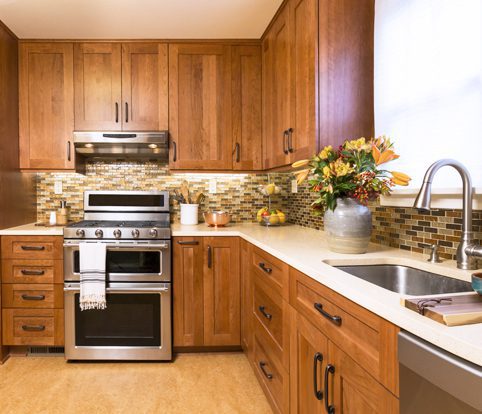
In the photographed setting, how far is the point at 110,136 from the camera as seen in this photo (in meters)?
2.91

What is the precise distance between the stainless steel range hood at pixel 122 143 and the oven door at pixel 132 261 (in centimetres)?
81

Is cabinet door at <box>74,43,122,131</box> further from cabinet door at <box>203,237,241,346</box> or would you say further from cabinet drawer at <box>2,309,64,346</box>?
cabinet drawer at <box>2,309,64,346</box>

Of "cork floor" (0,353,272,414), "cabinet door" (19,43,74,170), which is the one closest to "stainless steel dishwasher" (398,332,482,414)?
"cork floor" (0,353,272,414)

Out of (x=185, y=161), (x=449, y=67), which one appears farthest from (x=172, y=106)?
(x=449, y=67)

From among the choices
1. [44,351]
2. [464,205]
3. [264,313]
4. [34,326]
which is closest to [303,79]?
[464,205]

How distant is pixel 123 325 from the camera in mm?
2672

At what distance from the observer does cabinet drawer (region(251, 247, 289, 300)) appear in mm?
1712

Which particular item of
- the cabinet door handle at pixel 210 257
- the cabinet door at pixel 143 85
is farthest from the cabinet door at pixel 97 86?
the cabinet door handle at pixel 210 257

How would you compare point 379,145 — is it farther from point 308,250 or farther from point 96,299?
point 96,299

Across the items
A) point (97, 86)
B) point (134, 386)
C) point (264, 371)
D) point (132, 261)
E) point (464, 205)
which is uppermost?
point (97, 86)

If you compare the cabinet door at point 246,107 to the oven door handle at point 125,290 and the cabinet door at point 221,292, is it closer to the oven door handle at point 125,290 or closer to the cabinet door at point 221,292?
the cabinet door at point 221,292

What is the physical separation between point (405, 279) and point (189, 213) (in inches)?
78.3

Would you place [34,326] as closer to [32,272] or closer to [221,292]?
[32,272]

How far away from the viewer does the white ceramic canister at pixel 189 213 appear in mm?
3129
